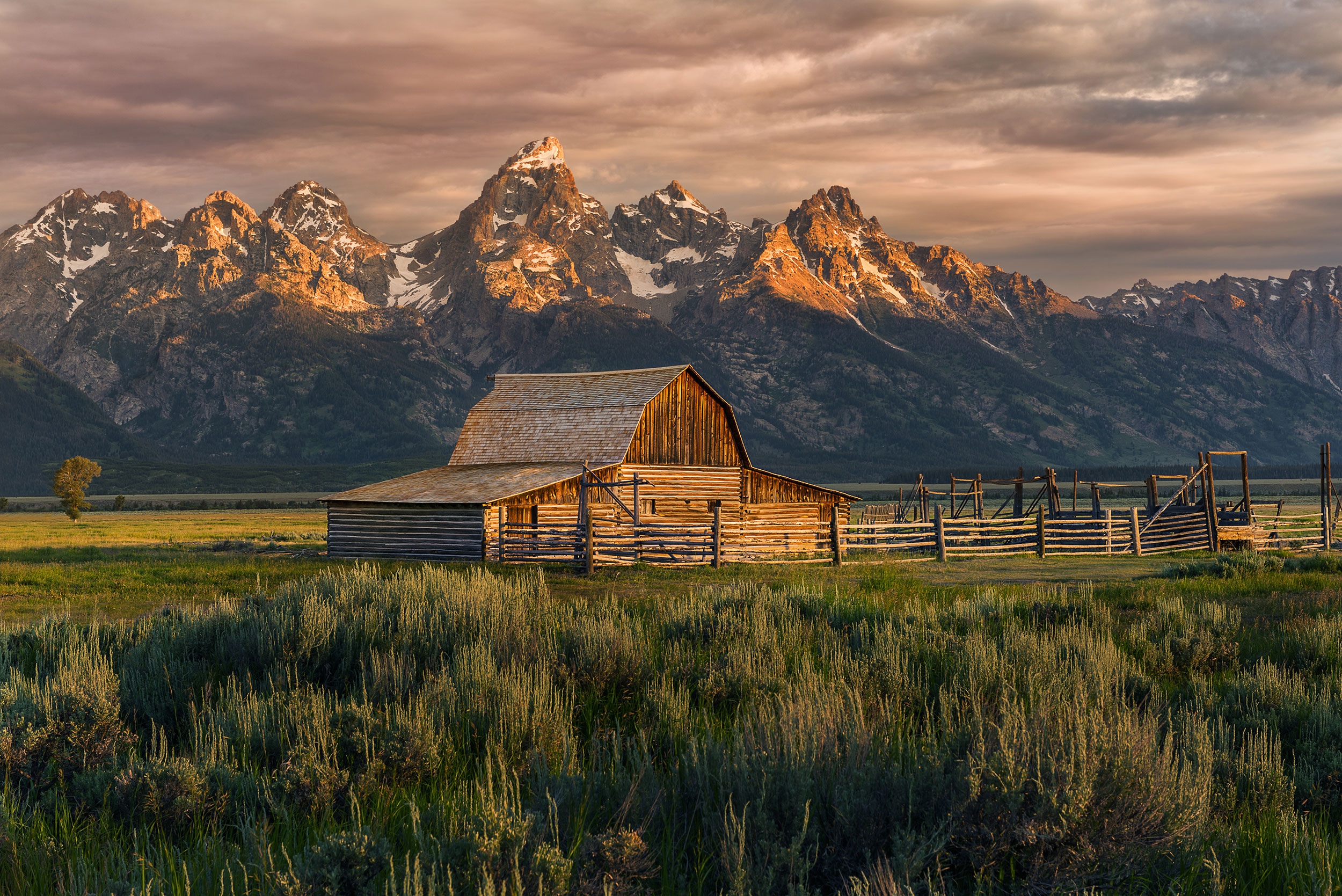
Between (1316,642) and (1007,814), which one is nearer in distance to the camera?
(1007,814)

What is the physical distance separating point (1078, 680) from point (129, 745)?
22.3 ft

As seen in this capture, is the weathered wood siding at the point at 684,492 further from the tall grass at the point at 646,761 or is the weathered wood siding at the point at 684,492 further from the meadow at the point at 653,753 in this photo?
the tall grass at the point at 646,761

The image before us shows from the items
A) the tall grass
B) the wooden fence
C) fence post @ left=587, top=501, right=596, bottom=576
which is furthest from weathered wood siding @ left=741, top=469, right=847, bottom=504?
the tall grass

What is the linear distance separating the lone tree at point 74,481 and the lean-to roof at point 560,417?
1722 inches

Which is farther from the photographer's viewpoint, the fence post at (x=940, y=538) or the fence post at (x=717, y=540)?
the fence post at (x=940, y=538)

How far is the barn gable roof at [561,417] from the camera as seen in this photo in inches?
1357

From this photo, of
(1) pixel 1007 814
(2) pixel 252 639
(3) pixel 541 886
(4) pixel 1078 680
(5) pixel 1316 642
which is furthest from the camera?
(5) pixel 1316 642

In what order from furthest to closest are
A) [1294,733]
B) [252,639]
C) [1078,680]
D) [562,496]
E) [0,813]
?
[562,496] → [252,639] → [1294,733] → [1078,680] → [0,813]

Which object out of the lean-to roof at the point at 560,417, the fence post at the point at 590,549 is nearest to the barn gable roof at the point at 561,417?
the lean-to roof at the point at 560,417

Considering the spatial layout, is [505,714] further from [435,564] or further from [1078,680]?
[435,564]

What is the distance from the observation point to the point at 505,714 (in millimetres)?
6473

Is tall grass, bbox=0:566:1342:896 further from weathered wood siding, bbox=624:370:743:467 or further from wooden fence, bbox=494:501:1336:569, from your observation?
weathered wood siding, bbox=624:370:743:467

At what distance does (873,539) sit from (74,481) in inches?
2491

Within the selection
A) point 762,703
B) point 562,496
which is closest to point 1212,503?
point 562,496
